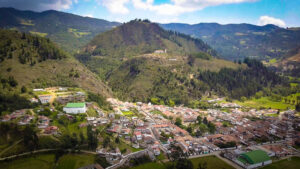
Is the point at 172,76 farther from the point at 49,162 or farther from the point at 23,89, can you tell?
the point at 49,162

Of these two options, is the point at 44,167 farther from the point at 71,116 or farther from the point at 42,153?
the point at 71,116

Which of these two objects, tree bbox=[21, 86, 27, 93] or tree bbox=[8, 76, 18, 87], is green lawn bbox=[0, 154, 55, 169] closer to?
tree bbox=[21, 86, 27, 93]

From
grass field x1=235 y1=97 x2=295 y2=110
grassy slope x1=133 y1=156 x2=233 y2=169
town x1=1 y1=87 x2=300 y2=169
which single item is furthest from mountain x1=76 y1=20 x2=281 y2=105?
grassy slope x1=133 y1=156 x2=233 y2=169

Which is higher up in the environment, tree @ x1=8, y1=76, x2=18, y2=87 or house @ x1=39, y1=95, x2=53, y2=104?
tree @ x1=8, y1=76, x2=18, y2=87

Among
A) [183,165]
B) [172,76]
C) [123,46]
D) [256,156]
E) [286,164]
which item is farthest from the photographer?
[123,46]

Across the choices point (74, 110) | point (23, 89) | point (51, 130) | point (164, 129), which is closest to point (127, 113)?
point (164, 129)

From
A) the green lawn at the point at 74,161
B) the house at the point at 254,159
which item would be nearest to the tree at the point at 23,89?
the green lawn at the point at 74,161

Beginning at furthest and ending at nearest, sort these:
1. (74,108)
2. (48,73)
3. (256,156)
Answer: (48,73) < (74,108) < (256,156)
